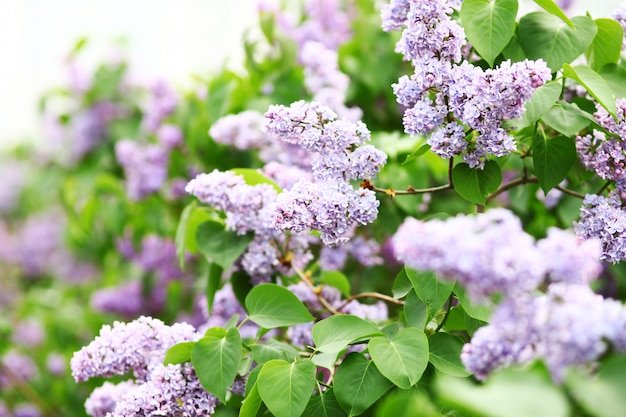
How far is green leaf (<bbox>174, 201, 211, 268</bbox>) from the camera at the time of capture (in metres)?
1.25

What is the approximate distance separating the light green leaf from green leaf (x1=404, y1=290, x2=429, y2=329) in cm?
34

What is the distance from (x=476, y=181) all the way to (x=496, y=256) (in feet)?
1.29

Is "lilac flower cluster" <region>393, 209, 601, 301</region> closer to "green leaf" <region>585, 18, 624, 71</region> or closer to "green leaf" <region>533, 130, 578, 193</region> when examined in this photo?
"green leaf" <region>533, 130, 578, 193</region>

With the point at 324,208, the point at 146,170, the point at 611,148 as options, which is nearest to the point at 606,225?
the point at 611,148

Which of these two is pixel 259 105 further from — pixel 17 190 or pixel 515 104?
pixel 17 190

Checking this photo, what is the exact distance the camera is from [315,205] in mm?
880

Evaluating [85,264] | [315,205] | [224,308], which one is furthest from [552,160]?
[85,264]

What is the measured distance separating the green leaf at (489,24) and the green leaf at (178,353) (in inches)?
22.0

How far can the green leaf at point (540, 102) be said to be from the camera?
88cm

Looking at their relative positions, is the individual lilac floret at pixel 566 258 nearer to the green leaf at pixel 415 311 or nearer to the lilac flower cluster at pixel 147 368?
the green leaf at pixel 415 311

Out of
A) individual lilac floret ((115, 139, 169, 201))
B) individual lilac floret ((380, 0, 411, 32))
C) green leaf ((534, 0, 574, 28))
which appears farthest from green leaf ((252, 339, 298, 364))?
individual lilac floret ((115, 139, 169, 201))

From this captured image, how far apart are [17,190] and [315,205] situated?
11.1 ft

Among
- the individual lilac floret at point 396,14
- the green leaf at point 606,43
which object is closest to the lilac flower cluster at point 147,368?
the individual lilac floret at point 396,14

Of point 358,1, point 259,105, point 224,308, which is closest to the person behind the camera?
point 224,308
